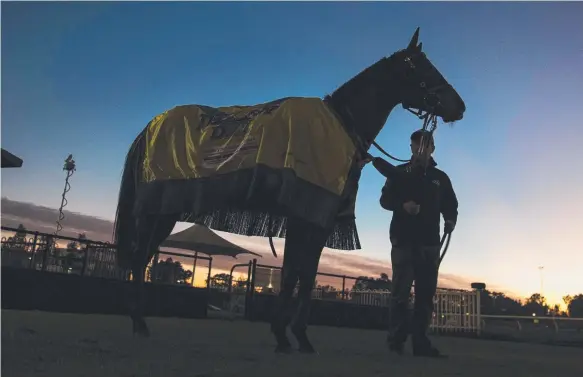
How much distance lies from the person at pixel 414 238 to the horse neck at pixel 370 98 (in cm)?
47

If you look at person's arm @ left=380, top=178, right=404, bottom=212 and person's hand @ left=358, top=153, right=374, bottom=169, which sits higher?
person's hand @ left=358, top=153, right=374, bottom=169

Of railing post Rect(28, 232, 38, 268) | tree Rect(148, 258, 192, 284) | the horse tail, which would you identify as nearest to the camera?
the horse tail

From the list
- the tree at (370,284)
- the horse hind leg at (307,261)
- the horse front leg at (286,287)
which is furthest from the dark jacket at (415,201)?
the tree at (370,284)

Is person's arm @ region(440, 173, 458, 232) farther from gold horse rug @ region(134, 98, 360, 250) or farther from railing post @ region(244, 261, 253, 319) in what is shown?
railing post @ region(244, 261, 253, 319)

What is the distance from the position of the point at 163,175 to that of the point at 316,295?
31.5 ft

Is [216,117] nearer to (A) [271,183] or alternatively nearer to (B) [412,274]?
(A) [271,183]

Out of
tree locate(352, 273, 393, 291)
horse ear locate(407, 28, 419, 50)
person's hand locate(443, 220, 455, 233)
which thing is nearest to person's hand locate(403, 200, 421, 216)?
person's hand locate(443, 220, 455, 233)

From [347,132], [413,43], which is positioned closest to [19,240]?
[347,132]

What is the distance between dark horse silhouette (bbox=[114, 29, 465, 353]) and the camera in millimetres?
3873

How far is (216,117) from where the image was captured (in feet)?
14.6

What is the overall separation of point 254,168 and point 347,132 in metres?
0.82

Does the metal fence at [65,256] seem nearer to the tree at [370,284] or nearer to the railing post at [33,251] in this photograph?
the railing post at [33,251]

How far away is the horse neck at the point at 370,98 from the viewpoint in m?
4.25

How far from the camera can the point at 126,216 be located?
5.22 metres
